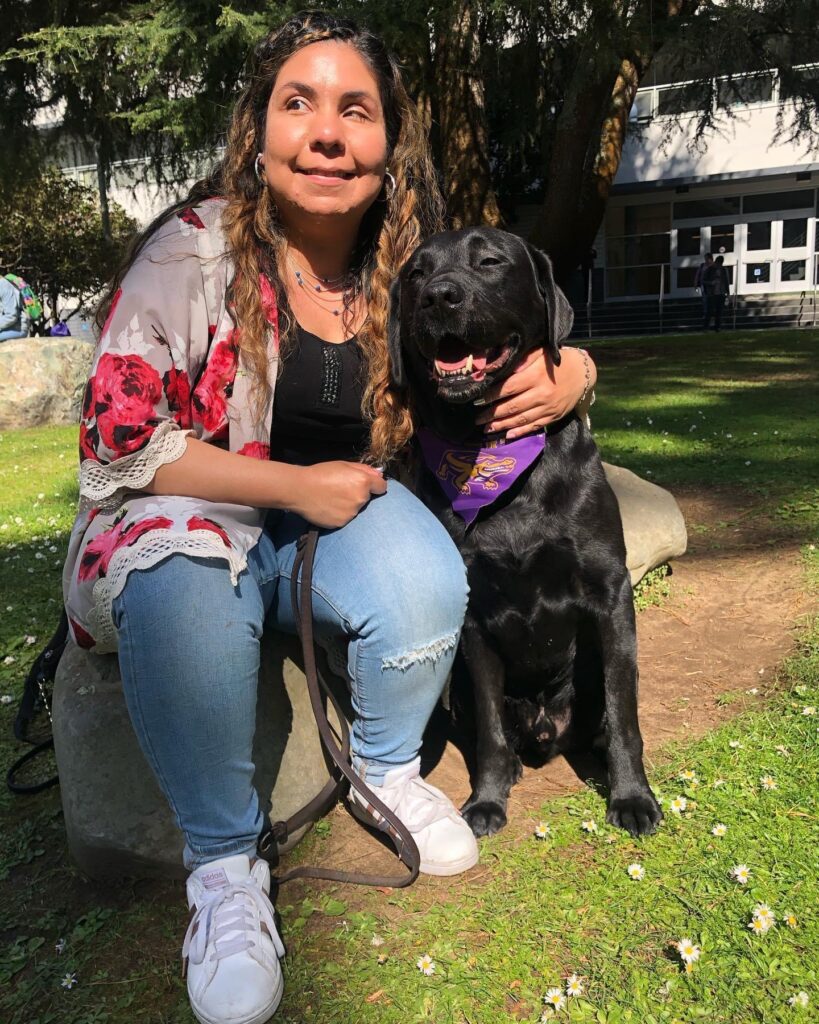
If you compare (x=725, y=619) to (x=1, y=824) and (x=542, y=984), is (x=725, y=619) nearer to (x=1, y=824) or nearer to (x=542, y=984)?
(x=542, y=984)

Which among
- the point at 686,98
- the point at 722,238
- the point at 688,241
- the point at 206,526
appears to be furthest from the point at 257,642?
the point at 688,241

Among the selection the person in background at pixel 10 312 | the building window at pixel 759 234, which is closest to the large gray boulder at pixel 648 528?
the person in background at pixel 10 312

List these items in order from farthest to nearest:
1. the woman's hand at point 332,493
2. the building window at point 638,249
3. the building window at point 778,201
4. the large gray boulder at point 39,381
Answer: the building window at point 638,249
the building window at point 778,201
the large gray boulder at point 39,381
the woman's hand at point 332,493

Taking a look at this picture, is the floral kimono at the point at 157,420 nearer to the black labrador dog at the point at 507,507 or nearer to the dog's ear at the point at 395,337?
the dog's ear at the point at 395,337

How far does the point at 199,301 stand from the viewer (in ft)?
7.00

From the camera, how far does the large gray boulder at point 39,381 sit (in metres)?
10.2

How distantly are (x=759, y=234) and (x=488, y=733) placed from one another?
25.5 metres

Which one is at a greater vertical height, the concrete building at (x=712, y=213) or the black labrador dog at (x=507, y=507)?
the concrete building at (x=712, y=213)

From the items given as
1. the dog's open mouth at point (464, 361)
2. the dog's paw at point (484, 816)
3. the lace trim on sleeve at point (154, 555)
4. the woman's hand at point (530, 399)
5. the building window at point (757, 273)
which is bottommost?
the dog's paw at point (484, 816)

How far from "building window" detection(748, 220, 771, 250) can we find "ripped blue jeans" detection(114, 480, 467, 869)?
996 inches

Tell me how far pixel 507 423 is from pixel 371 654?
29.3 inches

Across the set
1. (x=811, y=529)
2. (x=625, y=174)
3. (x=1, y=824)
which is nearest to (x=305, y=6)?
(x=811, y=529)

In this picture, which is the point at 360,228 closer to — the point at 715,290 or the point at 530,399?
the point at 530,399

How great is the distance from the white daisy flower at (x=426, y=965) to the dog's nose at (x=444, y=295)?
152 cm
